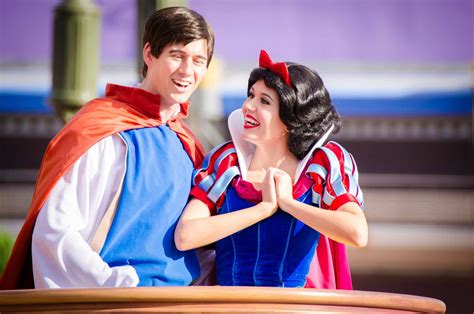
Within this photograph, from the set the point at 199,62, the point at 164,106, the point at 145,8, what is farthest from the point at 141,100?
the point at 145,8

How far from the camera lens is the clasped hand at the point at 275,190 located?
2055 mm

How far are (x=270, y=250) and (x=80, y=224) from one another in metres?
0.40

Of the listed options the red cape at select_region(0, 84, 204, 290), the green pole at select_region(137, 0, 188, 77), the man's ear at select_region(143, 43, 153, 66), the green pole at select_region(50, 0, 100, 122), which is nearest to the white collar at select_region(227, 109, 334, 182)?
the red cape at select_region(0, 84, 204, 290)

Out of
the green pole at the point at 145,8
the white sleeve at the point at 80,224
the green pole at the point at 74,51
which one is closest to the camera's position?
the white sleeve at the point at 80,224

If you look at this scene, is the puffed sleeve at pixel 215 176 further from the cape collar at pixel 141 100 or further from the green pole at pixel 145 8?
the green pole at pixel 145 8

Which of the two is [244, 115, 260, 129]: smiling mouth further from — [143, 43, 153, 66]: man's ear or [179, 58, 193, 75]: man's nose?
[143, 43, 153, 66]: man's ear

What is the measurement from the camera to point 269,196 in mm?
2061

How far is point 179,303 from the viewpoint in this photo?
182cm

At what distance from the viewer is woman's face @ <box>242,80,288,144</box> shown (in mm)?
2133

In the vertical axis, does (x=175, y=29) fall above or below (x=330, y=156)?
above

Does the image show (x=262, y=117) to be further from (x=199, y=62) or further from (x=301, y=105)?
(x=199, y=62)

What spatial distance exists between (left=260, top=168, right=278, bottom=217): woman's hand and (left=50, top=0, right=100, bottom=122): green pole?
4.88ft

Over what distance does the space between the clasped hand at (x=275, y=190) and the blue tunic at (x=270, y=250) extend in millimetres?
41

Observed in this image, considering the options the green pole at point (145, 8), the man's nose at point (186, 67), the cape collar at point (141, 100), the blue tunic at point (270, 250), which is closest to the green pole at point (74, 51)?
the green pole at point (145, 8)
